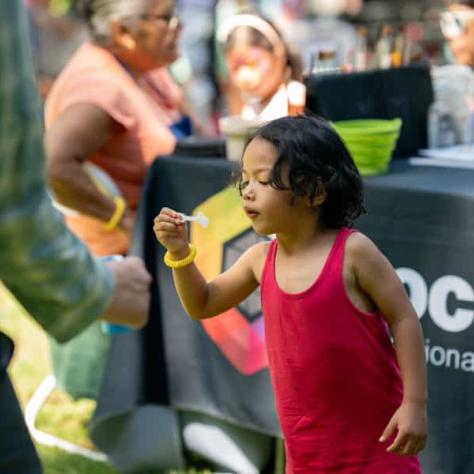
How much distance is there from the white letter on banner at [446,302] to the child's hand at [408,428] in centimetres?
75

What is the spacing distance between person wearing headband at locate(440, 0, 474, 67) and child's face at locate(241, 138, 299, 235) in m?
2.22

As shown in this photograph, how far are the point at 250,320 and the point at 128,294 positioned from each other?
135cm

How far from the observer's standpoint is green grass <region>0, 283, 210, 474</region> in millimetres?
3744

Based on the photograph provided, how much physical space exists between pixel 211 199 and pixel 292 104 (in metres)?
0.37

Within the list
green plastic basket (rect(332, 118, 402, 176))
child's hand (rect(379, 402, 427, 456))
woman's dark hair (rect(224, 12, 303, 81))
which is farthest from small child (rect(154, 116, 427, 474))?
woman's dark hair (rect(224, 12, 303, 81))

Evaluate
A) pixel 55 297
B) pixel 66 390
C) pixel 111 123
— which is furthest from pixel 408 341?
pixel 66 390

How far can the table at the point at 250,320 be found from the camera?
280cm

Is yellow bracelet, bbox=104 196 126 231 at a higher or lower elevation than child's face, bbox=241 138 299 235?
lower

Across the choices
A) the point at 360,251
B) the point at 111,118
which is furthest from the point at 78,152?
the point at 360,251

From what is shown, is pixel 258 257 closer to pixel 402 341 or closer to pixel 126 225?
pixel 402 341

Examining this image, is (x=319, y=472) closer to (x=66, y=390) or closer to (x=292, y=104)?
(x=292, y=104)

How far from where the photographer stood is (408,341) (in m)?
2.05

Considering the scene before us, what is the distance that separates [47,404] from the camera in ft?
14.6

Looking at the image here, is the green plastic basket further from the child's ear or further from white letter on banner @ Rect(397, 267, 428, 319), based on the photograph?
the child's ear
